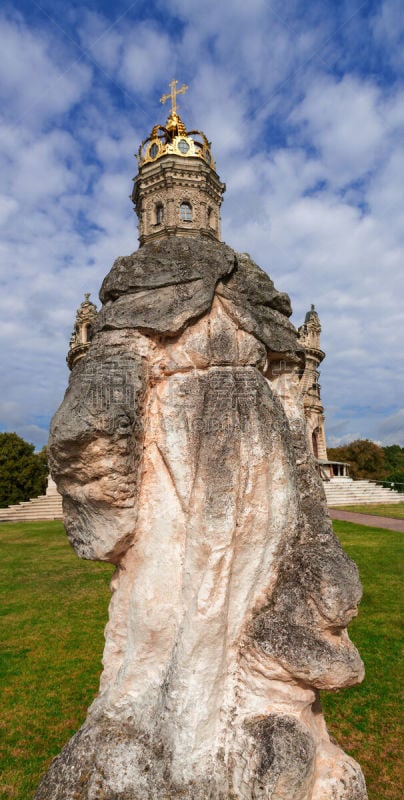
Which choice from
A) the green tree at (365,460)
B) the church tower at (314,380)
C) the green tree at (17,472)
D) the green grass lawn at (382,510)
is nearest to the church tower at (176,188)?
the church tower at (314,380)

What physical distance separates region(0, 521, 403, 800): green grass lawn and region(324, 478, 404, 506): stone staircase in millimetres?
19152

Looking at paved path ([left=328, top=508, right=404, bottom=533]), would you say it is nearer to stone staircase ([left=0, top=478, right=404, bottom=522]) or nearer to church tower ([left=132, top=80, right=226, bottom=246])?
stone staircase ([left=0, top=478, right=404, bottom=522])

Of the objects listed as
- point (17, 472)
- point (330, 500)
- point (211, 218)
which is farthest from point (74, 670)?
point (211, 218)

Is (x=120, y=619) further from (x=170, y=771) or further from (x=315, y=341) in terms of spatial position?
(x=315, y=341)

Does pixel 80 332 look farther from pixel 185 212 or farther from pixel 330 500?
pixel 330 500

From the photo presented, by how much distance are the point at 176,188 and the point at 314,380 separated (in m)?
20.4

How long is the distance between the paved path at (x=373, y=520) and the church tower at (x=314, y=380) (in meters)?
19.4

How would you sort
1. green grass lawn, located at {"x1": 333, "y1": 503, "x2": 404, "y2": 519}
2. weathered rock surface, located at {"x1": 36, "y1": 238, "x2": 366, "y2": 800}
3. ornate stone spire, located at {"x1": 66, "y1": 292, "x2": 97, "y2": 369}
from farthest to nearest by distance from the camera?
1. ornate stone spire, located at {"x1": 66, "y1": 292, "x2": 97, "y2": 369}
2. green grass lawn, located at {"x1": 333, "y1": 503, "x2": 404, "y2": 519}
3. weathered rock surface, located at {"x1": 36, "y1": 238, "x2": 366, "y2": 800}

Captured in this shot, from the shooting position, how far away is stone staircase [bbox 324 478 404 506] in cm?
3306

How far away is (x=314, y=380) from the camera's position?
152ft

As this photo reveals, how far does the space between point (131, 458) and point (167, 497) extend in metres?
0.37

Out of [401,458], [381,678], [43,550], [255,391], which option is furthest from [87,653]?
[401,458]

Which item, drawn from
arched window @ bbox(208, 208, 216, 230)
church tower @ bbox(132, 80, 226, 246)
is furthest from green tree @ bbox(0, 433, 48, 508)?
arched window @ bbox(208, 208, 216, 230)

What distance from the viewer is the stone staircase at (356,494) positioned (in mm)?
33062
